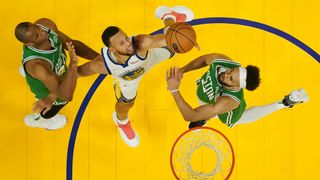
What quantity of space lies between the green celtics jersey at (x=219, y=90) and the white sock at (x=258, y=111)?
281 mm

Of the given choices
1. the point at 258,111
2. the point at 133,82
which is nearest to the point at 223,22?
the point at 258,111

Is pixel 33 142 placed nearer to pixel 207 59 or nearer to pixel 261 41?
pixel 207 59

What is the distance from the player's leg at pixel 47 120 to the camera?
3.94 m

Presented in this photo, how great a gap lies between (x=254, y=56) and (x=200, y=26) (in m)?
0.67

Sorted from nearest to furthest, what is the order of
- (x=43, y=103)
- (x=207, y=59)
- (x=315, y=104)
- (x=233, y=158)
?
(x=43, y=103) < (x=207, y=59) < (x=233, y=158) < (x=315, y=104)

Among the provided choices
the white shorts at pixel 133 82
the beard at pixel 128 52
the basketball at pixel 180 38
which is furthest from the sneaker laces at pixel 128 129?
the basketball at pixel 180 38

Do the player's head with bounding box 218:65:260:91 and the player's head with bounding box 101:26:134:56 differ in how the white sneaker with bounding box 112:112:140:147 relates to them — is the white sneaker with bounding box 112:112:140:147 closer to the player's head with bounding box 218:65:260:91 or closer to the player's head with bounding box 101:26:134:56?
the player's head with bounding box 101:26:134:56

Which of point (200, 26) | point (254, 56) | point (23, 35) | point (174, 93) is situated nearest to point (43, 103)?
point (23, 35)

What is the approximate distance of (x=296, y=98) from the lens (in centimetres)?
377

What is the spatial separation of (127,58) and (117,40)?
0.75 feet

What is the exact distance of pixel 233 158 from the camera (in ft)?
12.8

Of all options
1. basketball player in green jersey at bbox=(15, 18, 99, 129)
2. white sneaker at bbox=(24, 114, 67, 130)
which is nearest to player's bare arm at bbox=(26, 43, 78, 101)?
basketball player in green jersey at bbox=(15, 18, 99, 129)

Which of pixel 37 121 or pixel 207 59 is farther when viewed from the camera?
pixel 37 121

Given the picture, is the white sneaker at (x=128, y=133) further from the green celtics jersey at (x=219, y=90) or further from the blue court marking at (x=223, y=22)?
the green celtics jersey at (x=219, y=90)
